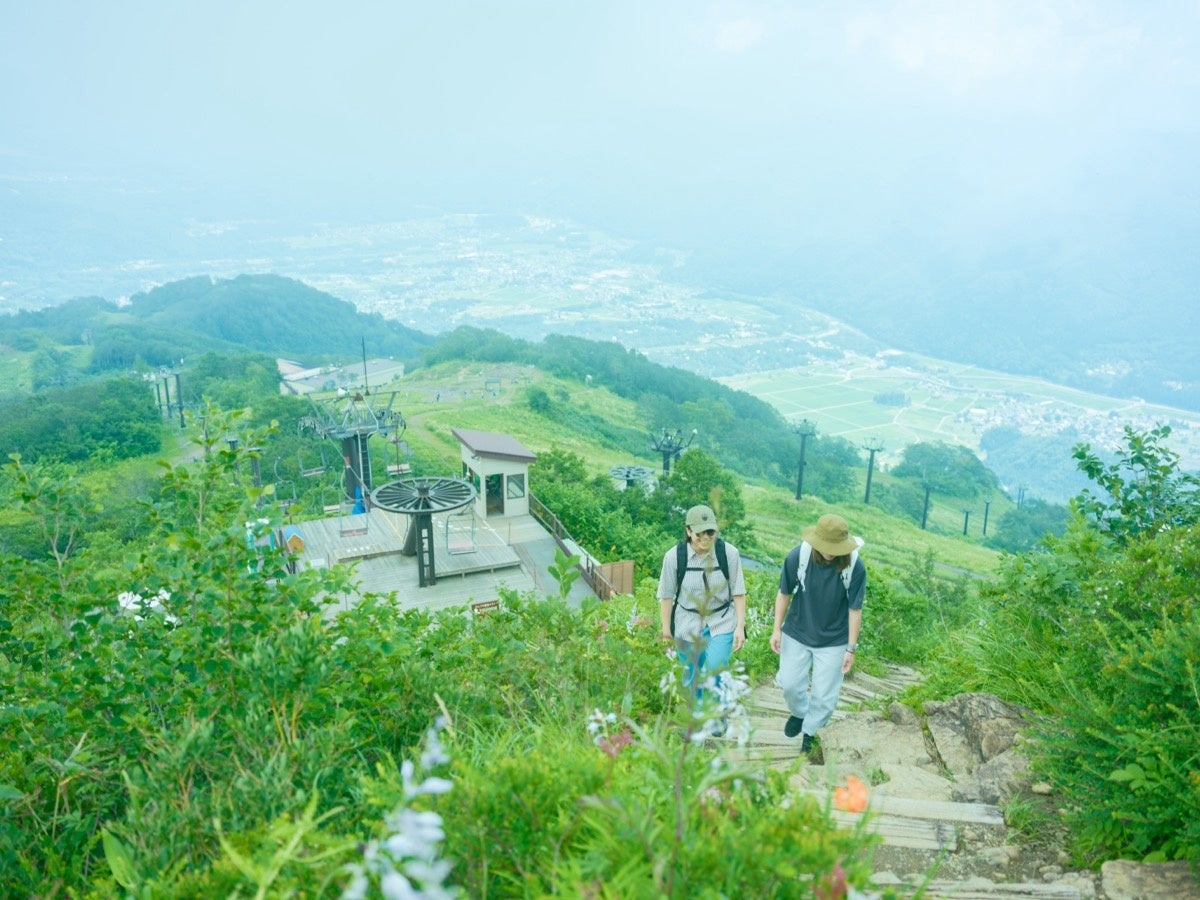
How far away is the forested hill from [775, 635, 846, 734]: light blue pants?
9579 centimetres

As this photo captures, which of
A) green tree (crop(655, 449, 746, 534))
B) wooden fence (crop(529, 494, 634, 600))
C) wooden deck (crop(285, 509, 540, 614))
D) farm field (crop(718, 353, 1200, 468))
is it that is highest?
wooden deck (crop(285, 509, 540, 614))

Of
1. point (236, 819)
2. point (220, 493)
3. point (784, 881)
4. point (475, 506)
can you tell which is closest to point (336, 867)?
point (236, 819)

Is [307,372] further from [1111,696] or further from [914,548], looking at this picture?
[1111,696]

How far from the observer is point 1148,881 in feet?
9.50

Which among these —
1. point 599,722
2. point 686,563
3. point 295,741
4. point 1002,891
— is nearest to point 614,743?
point 599,722

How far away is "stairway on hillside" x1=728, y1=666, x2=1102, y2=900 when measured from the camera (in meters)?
2.86

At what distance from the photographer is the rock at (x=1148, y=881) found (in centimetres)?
283

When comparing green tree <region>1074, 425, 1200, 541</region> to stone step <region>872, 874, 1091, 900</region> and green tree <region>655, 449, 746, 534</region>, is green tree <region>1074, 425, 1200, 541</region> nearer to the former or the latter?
stone step <region>872, 874, 1091, 900</region>

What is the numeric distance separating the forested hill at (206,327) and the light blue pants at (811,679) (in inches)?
3771

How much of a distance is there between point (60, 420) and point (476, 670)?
5613cm

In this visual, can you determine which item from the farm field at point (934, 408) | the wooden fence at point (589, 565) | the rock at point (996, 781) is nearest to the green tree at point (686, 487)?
the wooden fence at point (589, 565)

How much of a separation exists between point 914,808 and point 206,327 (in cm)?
14383

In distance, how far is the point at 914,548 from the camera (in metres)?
47.8

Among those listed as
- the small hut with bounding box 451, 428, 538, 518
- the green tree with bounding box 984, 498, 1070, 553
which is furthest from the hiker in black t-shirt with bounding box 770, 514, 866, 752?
the green tree with bounding box 984, 498, 1070, 553
